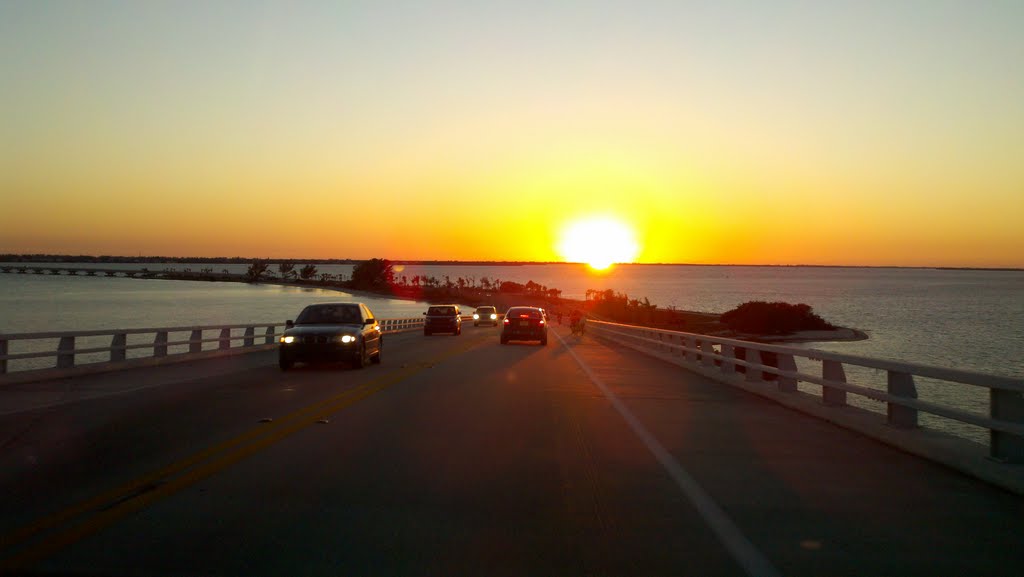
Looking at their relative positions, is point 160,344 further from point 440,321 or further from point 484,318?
point 484,318

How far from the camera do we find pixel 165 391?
56.7 ft

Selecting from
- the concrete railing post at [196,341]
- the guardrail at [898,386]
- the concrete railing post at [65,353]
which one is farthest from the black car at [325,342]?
the guardrail at [898,386]

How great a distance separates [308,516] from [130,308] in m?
133

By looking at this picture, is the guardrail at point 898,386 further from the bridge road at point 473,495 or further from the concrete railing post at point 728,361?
the bridge road at point 473,495

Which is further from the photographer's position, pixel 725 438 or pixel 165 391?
pixel 165 391

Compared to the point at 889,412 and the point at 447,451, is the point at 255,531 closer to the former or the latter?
the point at 447,451

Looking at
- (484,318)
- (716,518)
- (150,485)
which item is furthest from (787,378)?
(484,318)

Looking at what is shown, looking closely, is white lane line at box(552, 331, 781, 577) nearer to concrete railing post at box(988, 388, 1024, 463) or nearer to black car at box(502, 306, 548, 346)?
concrete railing post at box(988, 388, 1024, 463)

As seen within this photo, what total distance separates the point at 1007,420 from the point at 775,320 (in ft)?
265

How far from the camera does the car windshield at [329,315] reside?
24.5m

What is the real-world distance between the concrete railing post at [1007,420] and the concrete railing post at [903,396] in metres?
2.16

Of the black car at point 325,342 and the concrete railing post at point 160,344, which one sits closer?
the black car at point 325,342

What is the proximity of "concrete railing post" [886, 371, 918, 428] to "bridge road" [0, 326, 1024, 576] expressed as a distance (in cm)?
58

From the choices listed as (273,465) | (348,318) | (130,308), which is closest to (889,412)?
(273,465)
